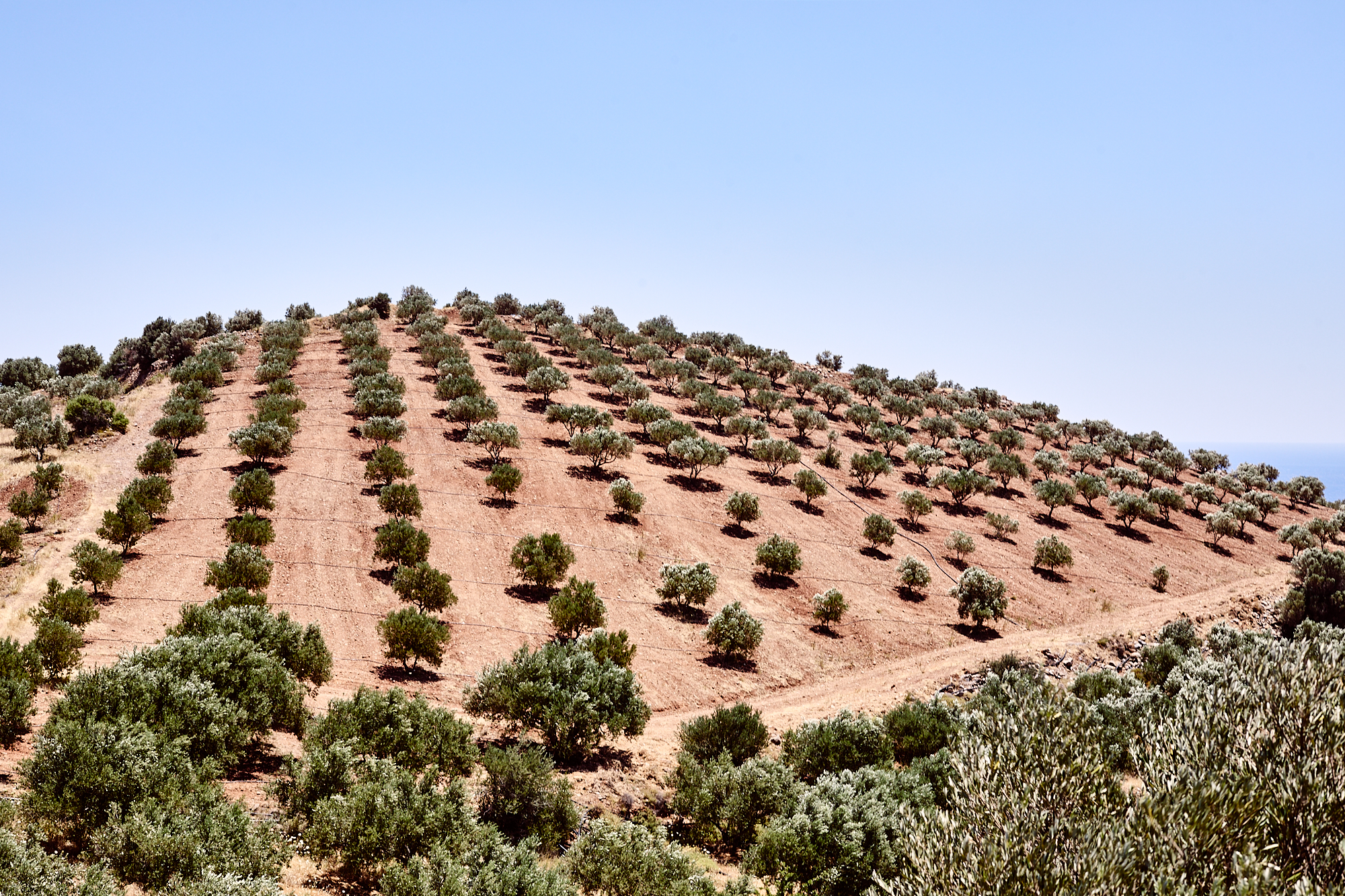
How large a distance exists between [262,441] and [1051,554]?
48053mm

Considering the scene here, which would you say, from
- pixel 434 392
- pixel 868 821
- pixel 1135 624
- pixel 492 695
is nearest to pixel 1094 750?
pixel 868 821

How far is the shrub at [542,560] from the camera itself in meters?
30.8

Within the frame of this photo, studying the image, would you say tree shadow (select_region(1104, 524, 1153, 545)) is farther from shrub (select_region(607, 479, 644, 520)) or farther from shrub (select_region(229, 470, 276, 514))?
shrub (select_region(229, 470, 276, 514))

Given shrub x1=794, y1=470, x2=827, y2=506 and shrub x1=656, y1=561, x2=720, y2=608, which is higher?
shrub x1=794, y1=470, x2=827, y2=506

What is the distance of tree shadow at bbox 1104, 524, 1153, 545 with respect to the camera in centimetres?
5219

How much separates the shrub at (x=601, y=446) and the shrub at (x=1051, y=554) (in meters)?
27.2

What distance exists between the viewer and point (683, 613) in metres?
31.7

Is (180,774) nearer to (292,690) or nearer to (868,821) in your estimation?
(292,690)

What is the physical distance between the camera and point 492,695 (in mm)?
18656

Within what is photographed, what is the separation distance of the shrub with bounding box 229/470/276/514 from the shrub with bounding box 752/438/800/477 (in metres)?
31.7

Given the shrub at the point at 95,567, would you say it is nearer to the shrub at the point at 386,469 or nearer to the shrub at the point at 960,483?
the shrub at the point at 386,469

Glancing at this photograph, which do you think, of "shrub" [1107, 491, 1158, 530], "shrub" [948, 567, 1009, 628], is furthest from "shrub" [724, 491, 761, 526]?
"shrub" [1107, 491, 1158, 530]

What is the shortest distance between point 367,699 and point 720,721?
9.54m

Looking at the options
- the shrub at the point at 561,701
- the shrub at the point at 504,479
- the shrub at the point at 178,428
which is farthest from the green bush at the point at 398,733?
the shrub at the point at 178,428
